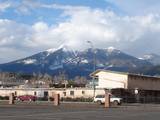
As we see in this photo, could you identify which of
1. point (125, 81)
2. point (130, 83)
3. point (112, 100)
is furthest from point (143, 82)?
point (112, 100)

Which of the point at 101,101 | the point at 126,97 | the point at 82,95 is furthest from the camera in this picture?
the point at 82,95

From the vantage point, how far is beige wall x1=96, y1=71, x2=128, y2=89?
10325cm

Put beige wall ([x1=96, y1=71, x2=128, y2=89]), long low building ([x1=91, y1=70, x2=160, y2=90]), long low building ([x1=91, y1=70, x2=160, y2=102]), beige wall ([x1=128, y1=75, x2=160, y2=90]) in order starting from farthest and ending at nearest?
beige wall ([x1=96, y1=71, x2=128, y2=89]) → beige wall ([x1=128, y1=75, x2=160, y2=90]) → long low building ([x1=91, y1=70, x2=160, y2=90]) → long low building ([x1=91, y1=70, x2=160, y2=102])

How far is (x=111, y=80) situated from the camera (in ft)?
354

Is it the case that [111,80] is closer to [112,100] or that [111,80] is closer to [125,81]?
[125,81]

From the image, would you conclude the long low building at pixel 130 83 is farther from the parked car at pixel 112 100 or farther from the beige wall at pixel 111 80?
the parked car at pixel 112 100

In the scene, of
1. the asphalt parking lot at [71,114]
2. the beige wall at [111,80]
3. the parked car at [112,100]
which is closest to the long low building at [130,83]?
the beige wall at [111,80]

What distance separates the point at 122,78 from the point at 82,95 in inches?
360

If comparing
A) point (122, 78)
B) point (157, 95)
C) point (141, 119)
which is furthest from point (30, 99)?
point (141, 119)

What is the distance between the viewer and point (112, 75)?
10750cm

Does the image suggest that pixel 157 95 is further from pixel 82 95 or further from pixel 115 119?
pixel 115 119

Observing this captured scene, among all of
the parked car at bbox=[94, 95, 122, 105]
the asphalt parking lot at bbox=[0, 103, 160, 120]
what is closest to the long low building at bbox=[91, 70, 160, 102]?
the parked car at bbox=[94, 95, 122, 105]

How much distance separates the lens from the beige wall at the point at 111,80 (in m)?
103

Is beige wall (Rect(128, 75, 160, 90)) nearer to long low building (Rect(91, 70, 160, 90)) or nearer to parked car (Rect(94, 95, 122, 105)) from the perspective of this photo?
long low building (Rect(91, 70, 160, 90))
